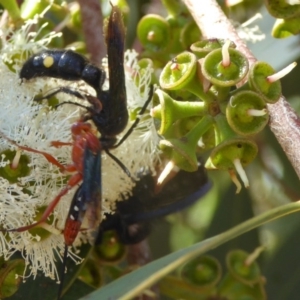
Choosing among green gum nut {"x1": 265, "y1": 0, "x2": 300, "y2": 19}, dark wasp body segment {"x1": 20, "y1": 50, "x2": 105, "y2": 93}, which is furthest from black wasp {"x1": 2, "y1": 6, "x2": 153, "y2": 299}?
green gum nut {"x1": 265, "y1": 0, "x2": 300, "y2": 19}

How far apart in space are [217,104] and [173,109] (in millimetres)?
61

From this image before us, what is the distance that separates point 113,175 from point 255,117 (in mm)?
388

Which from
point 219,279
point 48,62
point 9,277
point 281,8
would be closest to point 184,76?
point 281,8

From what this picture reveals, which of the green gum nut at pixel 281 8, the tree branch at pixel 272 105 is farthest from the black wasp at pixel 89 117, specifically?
the green gum nut at pixel 281 8

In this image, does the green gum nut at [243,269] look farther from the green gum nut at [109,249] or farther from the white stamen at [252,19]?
the white stamen at [252,19]

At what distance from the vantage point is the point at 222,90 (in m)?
0.92

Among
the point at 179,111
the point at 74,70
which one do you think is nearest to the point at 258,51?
the point at 74,70

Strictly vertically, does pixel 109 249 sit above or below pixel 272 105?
below

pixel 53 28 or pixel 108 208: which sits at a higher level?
pixel 53 28

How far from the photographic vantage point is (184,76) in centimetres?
92

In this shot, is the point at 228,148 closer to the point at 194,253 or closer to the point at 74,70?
the point at 194,253

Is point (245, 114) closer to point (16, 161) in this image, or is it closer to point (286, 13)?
point (286, 13)

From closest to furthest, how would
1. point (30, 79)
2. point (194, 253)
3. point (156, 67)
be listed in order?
point (194, 253)
point (30, 79)
point (156, 67)

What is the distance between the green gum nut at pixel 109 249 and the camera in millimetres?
1284
